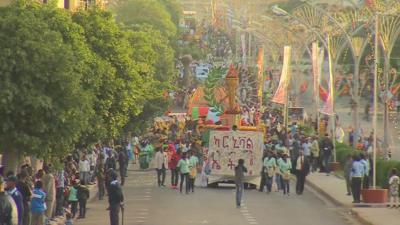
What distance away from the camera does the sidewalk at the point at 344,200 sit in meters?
32.5

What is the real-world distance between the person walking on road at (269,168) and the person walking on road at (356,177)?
4.67 metres

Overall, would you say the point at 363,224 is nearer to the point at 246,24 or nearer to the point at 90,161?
the point at 90,161

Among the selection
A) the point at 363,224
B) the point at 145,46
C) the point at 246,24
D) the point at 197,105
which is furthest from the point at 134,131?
the point at 246,24

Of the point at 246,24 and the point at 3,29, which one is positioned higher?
the point at 246,24

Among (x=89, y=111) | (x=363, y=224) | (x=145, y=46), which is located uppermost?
(x=145, y=46)

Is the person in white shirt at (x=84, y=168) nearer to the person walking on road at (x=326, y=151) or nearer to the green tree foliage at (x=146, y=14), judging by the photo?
the person walking on road at (x=326, y=151)

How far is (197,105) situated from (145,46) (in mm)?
10552

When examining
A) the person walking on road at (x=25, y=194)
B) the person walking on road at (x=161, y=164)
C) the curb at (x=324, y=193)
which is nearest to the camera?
the person walking on road at (x=25, y=194)

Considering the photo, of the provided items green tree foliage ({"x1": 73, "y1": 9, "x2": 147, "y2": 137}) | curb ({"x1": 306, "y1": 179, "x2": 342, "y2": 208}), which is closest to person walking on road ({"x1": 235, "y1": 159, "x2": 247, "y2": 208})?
curb ({"x1": 306, "y1": 179, "x2": 342, "y2": 208})

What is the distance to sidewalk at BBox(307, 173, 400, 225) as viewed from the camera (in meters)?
32.5

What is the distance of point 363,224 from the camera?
3247cm

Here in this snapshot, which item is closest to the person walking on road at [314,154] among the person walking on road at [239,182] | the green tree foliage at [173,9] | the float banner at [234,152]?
the float banner at [234,152]

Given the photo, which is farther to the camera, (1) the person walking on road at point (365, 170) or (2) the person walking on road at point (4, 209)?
(1) the person walking on road at point (365, 170)

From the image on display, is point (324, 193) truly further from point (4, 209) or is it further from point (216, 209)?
point (4, 209)
